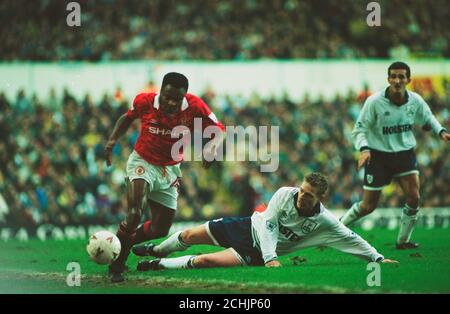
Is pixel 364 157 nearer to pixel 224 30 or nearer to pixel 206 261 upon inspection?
pixel 206 261

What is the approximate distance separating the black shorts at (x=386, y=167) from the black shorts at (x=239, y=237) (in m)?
2.80

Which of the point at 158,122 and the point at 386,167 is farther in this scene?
the point at 386,167

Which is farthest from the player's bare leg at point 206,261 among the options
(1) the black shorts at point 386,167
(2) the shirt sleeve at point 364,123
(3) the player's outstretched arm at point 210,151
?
(1) the black shorts at point 386,167

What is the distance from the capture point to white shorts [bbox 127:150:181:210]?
10.4 m

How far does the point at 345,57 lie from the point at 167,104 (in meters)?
17.4

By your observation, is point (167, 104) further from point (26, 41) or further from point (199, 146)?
point (26, 41)

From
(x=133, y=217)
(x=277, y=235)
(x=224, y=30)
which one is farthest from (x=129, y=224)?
(x=224, y=30)

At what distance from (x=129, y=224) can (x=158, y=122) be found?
1.51 meters

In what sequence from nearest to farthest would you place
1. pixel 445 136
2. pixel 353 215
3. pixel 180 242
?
pixel 180 242 < pixel 445 136 < pixel 353 215

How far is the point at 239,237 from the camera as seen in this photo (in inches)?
416

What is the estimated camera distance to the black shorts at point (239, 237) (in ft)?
34.6

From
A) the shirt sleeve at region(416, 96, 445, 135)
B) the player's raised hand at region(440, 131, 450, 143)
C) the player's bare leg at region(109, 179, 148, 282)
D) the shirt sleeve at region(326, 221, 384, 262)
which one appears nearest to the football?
the player's bare leg at region(109, 179, 148, 282)

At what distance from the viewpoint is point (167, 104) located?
1031cm

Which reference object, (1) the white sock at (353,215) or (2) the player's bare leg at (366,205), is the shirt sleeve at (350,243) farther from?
(1) the white sock at (353,215)
